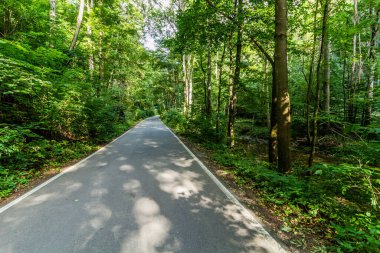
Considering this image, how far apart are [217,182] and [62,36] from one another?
36.7ft

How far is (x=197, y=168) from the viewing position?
6.80 meters

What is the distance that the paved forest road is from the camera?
282 centimetres

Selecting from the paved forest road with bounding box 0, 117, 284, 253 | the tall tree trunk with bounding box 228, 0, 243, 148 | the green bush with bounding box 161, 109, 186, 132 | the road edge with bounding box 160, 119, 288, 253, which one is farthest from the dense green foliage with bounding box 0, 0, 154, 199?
the tall tree trunk with bounding box 228, 0, 243, 148

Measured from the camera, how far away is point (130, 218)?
11.5ft

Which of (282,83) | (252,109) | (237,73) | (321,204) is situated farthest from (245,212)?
(252,109)

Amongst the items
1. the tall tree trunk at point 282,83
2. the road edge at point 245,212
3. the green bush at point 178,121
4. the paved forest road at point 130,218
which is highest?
the tall tree trunk at point 282,83

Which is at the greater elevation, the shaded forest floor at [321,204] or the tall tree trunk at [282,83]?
the tall tree trunk at [282,83]

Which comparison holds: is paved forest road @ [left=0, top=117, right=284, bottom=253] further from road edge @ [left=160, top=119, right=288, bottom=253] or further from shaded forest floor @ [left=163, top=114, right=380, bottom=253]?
shaded forest floor @ [left=163, top=114, right=380, bottom=253]

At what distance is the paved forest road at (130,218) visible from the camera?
282 cm

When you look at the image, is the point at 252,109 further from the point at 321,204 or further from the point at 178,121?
the point at 321,204

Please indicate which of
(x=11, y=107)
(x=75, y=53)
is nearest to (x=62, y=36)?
(x=75, y=53)

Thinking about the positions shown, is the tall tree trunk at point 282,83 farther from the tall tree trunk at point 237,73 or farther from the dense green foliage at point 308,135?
the tall tree trunk at point 237,73

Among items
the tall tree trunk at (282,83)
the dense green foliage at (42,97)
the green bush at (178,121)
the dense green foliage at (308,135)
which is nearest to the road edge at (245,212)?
the dense green foliage at (308,135)

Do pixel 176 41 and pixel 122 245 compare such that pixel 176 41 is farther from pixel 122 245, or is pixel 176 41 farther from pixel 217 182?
pixel 122 245
